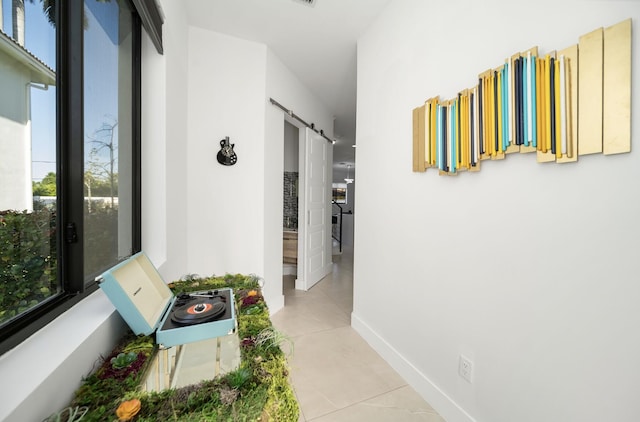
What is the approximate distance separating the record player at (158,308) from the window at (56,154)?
0.20 metres

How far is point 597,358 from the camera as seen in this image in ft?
2.95

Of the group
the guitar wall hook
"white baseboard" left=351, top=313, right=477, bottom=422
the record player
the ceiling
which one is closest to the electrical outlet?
"white baseboard" left=351, top=313, right=477, bottom=422

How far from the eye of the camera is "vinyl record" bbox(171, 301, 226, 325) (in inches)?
34.0

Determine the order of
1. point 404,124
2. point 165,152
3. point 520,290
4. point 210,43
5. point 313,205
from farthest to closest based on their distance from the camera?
1. point 313,205
2. point 210,43
3. point 404,124
4. point 165,152
5. point 520,290

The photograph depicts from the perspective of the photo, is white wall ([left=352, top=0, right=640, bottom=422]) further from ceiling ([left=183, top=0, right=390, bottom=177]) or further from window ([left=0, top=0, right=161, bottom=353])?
window ([left=0, top=0, right=161, bottom=353])

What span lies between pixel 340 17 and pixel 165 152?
1.82 metres

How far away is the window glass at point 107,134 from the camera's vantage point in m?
1.08

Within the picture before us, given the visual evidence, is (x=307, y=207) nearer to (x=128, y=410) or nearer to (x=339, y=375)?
(x=339, y=375)

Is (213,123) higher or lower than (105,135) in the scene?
higher

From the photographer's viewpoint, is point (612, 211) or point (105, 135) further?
point (105, 135)

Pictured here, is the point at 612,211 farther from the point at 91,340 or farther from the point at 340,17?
the point at 340,17

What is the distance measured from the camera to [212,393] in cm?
58

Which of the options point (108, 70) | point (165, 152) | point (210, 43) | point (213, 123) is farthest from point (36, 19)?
point (210, 43)

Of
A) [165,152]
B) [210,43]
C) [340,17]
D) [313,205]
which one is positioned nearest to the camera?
[165,152]
